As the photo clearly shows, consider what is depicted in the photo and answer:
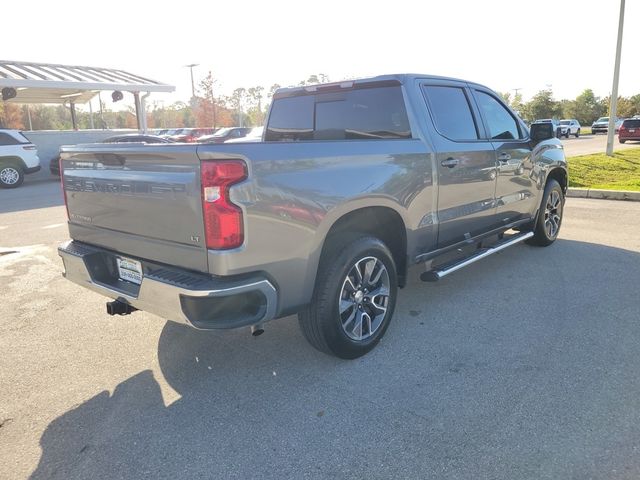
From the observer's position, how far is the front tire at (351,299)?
127 inches

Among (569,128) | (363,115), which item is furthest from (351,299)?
(569,128)

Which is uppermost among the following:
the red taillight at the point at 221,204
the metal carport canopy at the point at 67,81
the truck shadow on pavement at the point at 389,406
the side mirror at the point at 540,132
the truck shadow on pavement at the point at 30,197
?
the metal carport canopy at the point at 67,81

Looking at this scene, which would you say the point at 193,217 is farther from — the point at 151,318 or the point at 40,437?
the point at 151,318

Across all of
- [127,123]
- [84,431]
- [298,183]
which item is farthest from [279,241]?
[127,123]

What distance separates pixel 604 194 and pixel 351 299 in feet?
28.7

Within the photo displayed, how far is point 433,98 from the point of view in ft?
14.0

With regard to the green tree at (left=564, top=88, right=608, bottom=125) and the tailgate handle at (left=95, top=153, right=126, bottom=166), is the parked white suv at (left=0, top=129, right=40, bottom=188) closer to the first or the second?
the tailgate handle at (left=95, top=153, right=126, bottom=166)

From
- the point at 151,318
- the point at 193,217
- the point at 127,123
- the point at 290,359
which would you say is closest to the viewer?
the point at 193,217

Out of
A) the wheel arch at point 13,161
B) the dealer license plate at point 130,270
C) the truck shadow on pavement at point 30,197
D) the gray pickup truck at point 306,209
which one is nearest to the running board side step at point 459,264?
the gray pickup truck at point 306,209

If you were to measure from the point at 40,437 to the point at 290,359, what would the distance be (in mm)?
1601

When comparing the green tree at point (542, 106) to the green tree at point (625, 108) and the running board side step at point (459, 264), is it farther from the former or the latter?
the running board side step at point (459, 264)

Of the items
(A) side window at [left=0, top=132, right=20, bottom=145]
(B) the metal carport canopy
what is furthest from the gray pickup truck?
(B) the metal carport canopy

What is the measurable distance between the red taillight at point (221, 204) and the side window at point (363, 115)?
1.84 metres

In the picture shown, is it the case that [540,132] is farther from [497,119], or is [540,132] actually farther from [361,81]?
[361,81]
